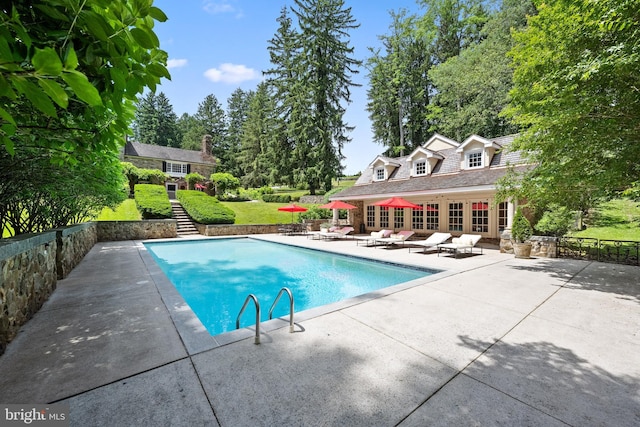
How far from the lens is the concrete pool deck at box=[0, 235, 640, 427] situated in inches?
101

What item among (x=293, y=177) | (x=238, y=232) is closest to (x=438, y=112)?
(x=293, y=177)

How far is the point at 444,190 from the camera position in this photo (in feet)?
48.5

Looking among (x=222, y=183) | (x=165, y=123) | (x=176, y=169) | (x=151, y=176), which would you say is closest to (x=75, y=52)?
(x=222, y=183)

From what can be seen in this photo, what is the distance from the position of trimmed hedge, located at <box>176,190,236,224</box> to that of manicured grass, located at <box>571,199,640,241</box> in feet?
72.5

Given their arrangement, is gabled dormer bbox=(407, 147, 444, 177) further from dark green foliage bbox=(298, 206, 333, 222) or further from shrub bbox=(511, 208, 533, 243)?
dark green foliage bbox=(298, 206, 333, 222)

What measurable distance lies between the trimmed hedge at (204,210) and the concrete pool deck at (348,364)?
50.4ft

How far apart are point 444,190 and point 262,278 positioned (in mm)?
10948

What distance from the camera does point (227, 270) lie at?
10758mm

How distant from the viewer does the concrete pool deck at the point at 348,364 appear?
2.56 metres

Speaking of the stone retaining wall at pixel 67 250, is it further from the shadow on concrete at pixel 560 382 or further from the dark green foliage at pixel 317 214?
the dark green foliage at pixel 317 214

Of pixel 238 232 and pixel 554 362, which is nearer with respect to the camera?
pixel 554 362

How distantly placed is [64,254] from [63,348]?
5.28 m

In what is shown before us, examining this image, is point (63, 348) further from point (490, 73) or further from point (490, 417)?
point (490, 73)

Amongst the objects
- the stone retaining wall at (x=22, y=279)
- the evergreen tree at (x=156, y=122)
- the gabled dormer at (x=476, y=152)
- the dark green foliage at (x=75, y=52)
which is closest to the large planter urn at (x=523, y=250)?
the gabled dormer at (x=476, y=152)
